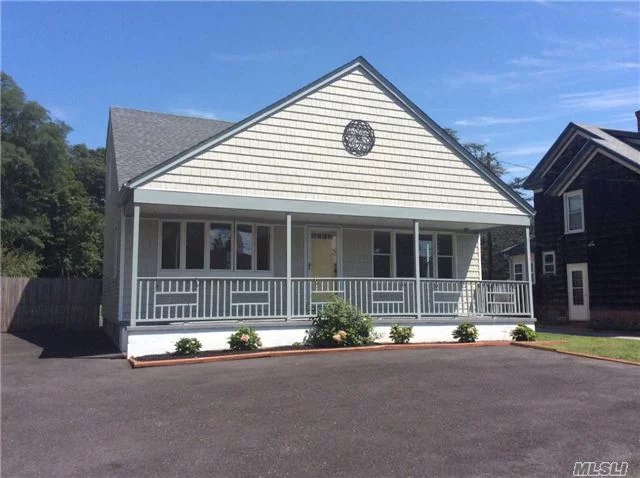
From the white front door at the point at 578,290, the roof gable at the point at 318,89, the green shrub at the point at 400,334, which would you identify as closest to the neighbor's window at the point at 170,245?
the roof gable at the point at 318,89

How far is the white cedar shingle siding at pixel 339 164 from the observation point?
12.1m

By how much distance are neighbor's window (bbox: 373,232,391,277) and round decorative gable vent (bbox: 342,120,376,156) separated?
303 centimetres

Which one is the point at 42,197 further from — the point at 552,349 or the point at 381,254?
the point at 552,349

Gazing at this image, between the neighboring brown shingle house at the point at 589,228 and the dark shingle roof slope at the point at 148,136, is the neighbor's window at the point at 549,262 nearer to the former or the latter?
the neighboring brown shingle house at the point at 589,228

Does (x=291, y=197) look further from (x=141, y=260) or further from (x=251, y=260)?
(x=141, y=260)

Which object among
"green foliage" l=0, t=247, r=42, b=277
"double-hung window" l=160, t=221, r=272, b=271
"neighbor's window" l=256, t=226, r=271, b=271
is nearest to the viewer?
"double-hung window" l=160, t=221, r=272, b=271

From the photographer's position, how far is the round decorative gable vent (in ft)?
44.6

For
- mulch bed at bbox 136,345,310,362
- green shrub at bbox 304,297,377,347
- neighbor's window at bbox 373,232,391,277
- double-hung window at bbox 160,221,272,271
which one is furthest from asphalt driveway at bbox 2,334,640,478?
neighbor's window at bbox 373,232,391,277

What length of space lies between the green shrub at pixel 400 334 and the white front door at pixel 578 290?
1330 centimetres

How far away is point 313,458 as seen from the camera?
4.95 m

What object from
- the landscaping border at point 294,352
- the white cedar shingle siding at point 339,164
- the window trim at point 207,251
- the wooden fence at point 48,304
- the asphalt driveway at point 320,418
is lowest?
the asphalt driveway at point 320,418

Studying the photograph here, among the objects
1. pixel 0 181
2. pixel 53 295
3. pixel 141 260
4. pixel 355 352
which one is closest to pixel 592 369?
pixel 355 352

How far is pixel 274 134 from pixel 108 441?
8.45 meters

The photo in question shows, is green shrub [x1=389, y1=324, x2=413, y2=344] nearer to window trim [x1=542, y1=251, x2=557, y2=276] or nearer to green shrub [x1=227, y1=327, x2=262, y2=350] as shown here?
green shrub [x1=227, y1=327, x2=262, y2=350]
